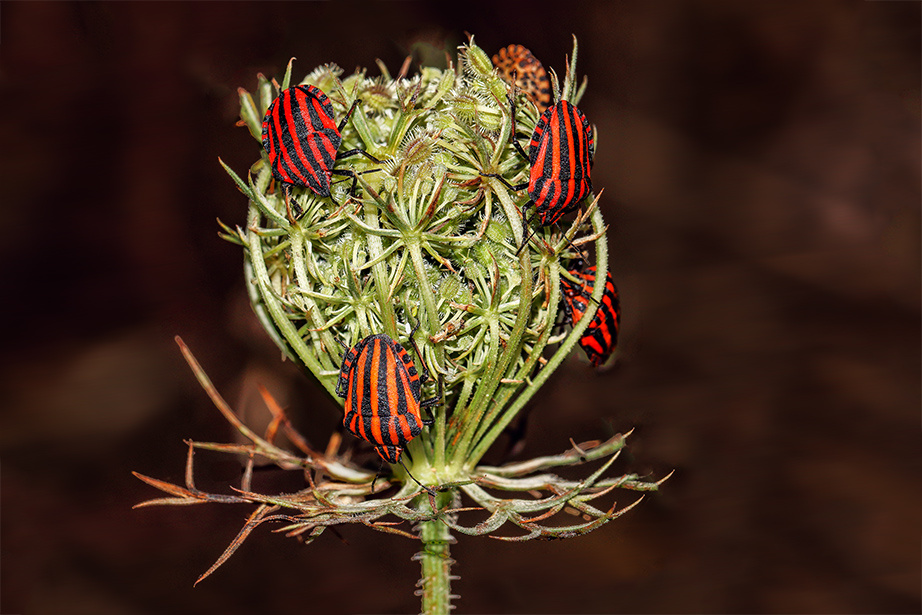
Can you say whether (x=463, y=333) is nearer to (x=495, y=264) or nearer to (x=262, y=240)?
(x=495, y=264)

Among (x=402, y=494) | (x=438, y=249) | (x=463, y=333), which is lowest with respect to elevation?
(x=402, y=494)

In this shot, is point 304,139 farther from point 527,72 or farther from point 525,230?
point 527,72

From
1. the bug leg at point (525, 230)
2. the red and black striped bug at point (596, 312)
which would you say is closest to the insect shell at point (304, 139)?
the bug leg at point (525, 230)

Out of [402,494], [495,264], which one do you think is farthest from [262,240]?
[402,494]

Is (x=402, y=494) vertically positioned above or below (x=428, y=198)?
below

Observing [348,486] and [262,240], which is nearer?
[262,240]

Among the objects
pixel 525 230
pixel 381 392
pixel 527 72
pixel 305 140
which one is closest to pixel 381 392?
pixel 381 392
